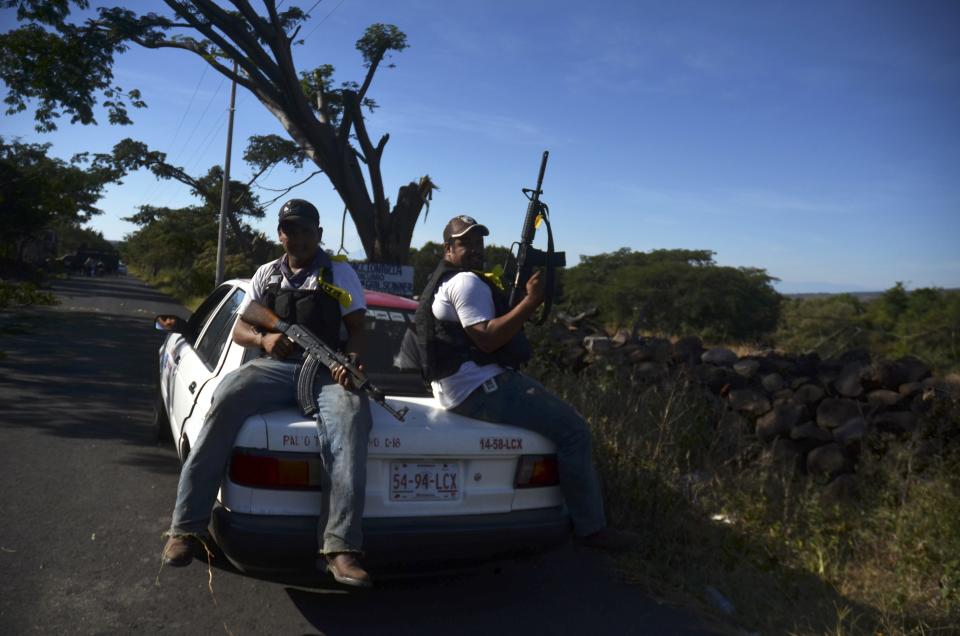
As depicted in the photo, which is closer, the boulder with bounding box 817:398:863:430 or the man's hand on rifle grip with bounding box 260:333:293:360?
the man's hand on rifle grip with bounding box 260:333:293:360

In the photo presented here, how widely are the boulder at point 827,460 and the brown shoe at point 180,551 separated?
414 centimetres

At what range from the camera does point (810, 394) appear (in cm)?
597

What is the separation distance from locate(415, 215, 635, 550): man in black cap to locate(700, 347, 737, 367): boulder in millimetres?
3597

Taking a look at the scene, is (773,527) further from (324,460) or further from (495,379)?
(324,460)

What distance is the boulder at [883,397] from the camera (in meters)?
5.55

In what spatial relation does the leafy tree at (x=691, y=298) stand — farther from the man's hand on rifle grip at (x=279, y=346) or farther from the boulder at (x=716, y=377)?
the man's hand on rifle grip at (x=279, y=346)

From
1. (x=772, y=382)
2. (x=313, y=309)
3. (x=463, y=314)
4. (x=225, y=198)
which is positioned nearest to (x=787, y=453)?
(x=772, y=382)

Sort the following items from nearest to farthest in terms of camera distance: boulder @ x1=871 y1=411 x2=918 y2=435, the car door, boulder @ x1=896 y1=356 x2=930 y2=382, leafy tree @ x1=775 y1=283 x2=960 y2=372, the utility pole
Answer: the car door < boulder @ x1=871 y1=411 x2=918 y2=435 < boulder @ x1=896 y1=356 x2=930 y2=382 < leafy tree @ x1=775 y1=283 x2=960 y2=372 < the utility pole

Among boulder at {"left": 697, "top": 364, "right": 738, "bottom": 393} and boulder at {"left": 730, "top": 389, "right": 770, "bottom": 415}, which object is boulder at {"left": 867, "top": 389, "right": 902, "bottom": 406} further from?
boulder at {"left": 697, "top": 364, "right": 738, "bottom": 393}

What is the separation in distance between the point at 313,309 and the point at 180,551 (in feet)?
4.00

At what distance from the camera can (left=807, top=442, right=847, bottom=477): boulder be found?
5332 millimetres

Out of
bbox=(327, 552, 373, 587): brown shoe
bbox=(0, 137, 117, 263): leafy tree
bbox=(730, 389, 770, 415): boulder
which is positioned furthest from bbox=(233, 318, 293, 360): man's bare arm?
bbox=(0, 137, 117, 263): leafy tree

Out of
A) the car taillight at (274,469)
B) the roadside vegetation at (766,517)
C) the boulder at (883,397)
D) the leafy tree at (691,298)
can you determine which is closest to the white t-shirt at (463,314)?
the car taillight at (274,469)

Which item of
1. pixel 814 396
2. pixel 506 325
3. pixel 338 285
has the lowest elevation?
pixel 814 396
